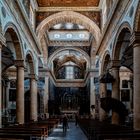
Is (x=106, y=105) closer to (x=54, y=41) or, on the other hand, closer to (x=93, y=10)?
(x=93, y=10)

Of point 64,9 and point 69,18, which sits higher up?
point 64,9

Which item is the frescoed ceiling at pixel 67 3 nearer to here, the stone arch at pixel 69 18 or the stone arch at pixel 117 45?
the stone arch at pixel 69 18

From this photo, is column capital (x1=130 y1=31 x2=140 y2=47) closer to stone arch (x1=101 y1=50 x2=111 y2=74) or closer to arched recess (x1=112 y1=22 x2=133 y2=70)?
arched recess (x1=112 y1=22 x2=133 y2=70)

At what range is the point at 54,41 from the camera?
42.8 m

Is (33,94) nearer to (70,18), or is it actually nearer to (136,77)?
(70,18)

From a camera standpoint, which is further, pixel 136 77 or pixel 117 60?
pixel 117 60

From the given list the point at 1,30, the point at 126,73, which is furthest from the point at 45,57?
the point at 1,30

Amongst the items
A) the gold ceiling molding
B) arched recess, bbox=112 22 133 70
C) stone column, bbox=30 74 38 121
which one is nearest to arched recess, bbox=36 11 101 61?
the gold ceiling molding

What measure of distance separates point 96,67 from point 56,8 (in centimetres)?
1514

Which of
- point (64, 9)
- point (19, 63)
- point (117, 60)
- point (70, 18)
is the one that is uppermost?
point (64, 9)

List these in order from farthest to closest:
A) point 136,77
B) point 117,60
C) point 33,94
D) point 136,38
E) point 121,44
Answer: point 33,94 < point 117,60 < point 121,44 < point 136,77 < point 136,38

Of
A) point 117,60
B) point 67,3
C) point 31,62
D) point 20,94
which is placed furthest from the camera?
point 67,3

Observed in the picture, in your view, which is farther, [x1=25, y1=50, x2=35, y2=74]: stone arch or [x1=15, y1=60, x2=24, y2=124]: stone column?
[x1=25, y1=50, x2=35, y2=74]: stone arch

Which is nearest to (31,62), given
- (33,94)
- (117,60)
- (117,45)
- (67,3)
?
(33,94)
